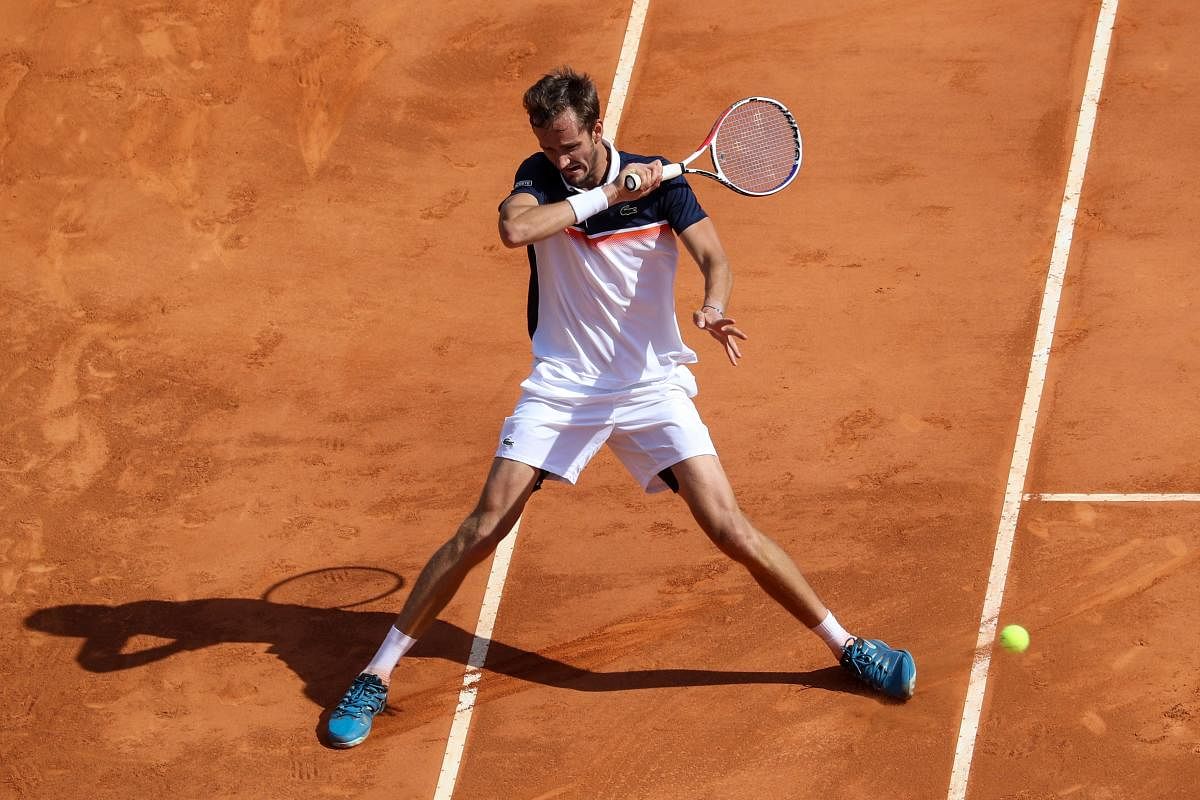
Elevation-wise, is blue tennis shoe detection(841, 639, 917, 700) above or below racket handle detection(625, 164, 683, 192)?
below

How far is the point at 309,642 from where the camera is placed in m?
6.83

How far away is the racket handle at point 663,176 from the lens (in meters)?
5.59

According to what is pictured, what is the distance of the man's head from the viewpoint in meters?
5.59

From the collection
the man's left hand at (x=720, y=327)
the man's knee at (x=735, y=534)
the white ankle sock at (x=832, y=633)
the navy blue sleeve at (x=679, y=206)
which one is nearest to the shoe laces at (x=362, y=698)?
the man's knee at (x=735, y=534)

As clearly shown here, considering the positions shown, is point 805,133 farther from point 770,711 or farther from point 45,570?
point 45,570

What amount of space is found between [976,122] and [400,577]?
534cm

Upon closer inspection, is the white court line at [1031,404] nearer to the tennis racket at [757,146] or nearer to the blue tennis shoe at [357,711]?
the tennis racket at [757,146]

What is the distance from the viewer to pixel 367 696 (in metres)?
6.31

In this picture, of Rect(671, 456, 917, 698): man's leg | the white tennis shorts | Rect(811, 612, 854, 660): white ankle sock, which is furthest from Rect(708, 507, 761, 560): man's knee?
Rect(811, 612, 854, 660): white ankle sock

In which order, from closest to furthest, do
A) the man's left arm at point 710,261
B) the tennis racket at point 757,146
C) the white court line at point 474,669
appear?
the man's left arm at point 710,261 → the white court line at point 474,669 → the tennis racket at point 757,146

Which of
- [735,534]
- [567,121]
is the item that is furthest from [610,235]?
[735,534]

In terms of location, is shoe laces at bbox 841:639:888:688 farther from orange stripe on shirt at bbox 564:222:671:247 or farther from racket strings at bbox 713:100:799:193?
racket strings at bbox 713:100:799:193

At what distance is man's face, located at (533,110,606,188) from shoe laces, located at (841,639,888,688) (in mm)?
2357

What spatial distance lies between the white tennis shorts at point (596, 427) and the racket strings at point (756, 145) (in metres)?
1.23
